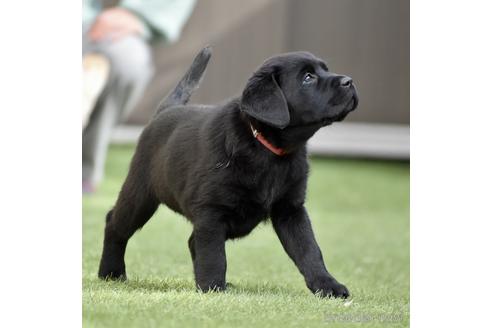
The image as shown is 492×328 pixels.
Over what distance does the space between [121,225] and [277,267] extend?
3.67ft

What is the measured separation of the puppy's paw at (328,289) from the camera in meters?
2.94

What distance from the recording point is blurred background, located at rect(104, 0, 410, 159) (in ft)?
13.9

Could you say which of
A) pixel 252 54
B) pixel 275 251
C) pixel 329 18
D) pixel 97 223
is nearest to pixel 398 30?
pixel 329 18

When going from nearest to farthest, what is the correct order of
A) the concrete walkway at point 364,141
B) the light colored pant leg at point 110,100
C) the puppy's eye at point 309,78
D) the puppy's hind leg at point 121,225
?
the puppy's eye at point 309,78 → the puppy's hind leg at point 121,225 → the light colored pant leg at point 110,100 → the concrete walkway at point 364,141

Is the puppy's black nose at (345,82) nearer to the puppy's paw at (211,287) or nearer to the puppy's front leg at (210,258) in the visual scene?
the puppy's front leg at (210,258)

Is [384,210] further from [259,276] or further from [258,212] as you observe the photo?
[258,212]

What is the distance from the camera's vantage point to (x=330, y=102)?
9.65ft

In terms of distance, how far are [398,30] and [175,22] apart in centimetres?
215

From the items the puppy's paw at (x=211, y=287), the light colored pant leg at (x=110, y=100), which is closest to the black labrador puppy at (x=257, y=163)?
the puppy's paw at (x=211, y=287)

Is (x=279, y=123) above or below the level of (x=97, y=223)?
above

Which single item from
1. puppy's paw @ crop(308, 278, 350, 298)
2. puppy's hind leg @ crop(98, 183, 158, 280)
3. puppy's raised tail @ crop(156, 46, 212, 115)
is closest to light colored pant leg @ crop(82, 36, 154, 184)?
puppy's raised tail @ crop(156, 46, 212, 115)

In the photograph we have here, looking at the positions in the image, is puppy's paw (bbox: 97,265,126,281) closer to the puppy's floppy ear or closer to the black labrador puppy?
the black labrador puppy

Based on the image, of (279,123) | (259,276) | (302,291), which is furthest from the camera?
(259,276)

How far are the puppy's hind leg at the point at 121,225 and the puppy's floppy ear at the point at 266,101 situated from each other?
1.76 feet
